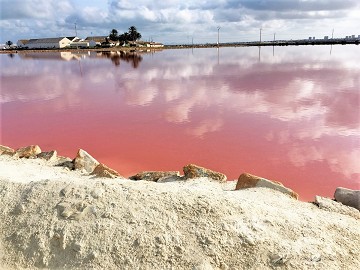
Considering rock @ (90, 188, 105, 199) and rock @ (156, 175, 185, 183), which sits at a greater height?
rock @ (90, 188, 105, 199)

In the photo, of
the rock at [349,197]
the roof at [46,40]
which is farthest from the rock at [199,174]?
the roof at [46,40]

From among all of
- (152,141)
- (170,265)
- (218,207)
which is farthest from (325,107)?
(170,265)

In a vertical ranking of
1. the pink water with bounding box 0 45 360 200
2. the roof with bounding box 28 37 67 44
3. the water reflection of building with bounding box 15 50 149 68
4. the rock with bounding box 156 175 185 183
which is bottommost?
the water reflection of building with bounding box 15 50 149 68

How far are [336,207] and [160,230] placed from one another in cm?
321

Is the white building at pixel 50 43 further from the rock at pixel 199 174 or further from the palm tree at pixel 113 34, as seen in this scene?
the rock at pixel 199 174

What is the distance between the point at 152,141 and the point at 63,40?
94.4 metres

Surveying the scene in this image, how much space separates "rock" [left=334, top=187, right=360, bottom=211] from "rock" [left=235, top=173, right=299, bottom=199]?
810mm

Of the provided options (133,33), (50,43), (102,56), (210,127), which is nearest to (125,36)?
(133,33)

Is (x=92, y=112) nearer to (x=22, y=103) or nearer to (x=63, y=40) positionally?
(x=22, y=103)

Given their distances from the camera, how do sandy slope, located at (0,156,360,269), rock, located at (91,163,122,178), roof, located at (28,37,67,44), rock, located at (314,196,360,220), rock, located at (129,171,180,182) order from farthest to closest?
1. roof, located at (28,37,67,44)
2. rock, located at (129,171,180,182)
3. rock, located at (91,163,122,178)
4. rock, located at (314,196,360,220)
5. sandy slope, located at (0,156,360,269)

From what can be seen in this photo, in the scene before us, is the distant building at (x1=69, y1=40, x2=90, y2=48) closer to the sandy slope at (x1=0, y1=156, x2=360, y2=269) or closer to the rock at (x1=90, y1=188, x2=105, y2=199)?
the sandy slope at (x1=0, y1=156, x2=360, y2=269)

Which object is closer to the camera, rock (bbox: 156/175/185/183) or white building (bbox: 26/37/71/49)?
rock (bbox: 156/175/185/183)

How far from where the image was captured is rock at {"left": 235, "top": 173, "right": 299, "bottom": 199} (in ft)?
20.9

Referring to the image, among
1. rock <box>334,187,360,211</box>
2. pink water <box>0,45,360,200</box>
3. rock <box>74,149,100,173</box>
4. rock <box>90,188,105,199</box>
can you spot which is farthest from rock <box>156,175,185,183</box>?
rock <box>334,187,360,211</box>
